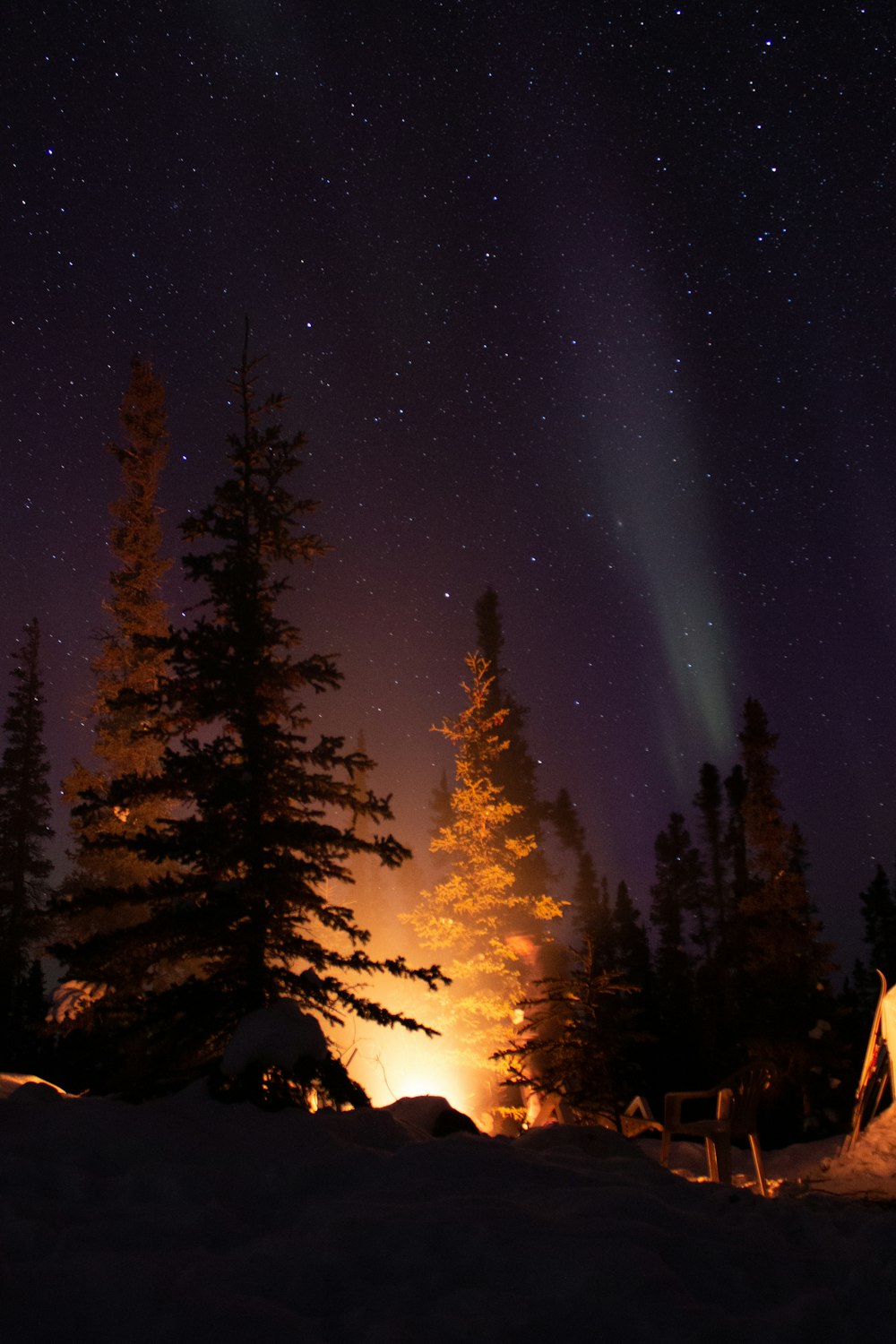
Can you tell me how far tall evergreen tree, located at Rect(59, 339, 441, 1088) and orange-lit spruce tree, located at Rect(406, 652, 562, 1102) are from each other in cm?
1383

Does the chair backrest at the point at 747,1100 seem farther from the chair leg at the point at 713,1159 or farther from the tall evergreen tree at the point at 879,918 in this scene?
the tall evergreen tree at the point at 879,918

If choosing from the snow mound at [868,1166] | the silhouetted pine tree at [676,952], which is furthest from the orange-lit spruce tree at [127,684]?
the silhouetted pine tree at [676,952]

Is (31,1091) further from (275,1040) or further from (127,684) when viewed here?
(127,684)

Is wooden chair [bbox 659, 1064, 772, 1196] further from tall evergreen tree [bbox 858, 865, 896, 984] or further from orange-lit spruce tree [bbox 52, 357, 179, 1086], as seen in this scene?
tall evergreen tree [bbox 858, 865, 896, 984]

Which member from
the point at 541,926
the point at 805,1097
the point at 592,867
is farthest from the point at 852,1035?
the point at 592,867

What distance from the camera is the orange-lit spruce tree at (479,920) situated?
23.4 metres

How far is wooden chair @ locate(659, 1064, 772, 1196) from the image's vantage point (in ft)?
30.5

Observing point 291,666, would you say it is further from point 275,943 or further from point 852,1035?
point 852,1035

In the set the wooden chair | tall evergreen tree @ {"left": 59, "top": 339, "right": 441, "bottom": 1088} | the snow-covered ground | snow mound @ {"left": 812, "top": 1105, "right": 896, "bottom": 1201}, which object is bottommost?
snow mound @ {"left": 812, "top": 1105, "right": 896, "bottom": 1201}

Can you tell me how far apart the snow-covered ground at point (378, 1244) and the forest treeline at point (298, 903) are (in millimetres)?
1933

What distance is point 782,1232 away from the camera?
201 inches

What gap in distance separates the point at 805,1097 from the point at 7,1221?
20254mm

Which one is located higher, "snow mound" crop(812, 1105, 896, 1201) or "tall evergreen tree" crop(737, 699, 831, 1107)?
"tall evergreen tree" crop(737, 699, 831, 1107)

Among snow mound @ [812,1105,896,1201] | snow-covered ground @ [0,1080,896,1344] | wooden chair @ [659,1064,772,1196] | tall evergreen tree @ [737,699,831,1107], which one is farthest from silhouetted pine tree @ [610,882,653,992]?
snow-covered ground @ [0,1080,896,1344]
